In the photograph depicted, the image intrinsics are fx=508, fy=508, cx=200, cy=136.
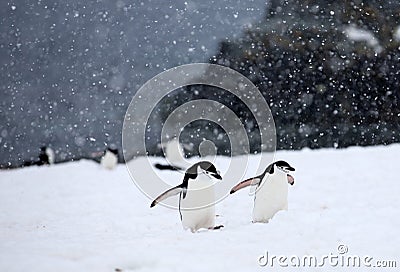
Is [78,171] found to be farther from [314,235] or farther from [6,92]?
[314,235]

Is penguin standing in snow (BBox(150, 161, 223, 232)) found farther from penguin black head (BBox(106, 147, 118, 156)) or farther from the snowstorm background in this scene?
the snowstorm background

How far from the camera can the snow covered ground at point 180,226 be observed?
334 centimetres

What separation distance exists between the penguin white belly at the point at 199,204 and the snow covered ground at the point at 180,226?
24 centimetres

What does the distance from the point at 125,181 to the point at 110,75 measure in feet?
11.0

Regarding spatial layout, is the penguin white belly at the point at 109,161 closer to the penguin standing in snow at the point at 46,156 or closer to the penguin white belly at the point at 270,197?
the penguin standing in snow at the point at 46,156

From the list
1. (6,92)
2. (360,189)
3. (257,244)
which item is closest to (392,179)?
(360,189)

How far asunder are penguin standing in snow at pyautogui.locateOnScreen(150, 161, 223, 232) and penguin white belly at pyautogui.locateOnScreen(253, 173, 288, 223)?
1.40 feet

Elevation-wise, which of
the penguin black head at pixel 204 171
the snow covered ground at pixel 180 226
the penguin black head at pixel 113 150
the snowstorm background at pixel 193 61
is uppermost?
the snowstorm background at pixel 193 61

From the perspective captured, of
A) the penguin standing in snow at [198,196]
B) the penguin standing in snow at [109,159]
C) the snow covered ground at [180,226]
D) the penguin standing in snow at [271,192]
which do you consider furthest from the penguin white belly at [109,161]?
the penguin standing in snow at [271,192]

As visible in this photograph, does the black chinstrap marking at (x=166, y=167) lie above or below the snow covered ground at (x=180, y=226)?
above

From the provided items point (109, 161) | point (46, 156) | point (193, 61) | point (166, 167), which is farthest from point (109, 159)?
point (193, 61)

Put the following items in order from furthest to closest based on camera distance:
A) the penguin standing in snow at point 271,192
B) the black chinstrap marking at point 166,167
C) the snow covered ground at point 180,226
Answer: the black chinstrap marking at point 166,167 → the penguin standing in snow at point 271,192 → the snow covered ground at point 180,226

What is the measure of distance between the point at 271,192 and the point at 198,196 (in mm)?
679

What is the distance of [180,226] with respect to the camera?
196 inches
